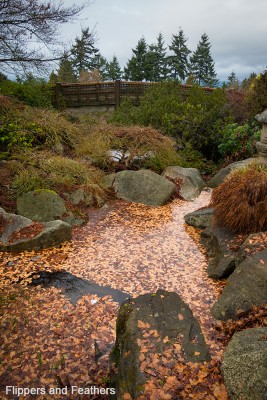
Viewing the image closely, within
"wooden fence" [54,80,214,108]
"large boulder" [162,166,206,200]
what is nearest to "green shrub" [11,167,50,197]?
"large boulder" [162,166,206,200]

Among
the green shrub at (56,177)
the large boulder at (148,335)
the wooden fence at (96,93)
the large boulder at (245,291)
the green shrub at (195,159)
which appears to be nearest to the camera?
the large boulder at (148,335)

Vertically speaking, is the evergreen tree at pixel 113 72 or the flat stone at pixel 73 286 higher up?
the evergreen tree at pixel 113 72

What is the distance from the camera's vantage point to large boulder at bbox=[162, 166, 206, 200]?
7.93 metres

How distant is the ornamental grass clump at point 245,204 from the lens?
488cm

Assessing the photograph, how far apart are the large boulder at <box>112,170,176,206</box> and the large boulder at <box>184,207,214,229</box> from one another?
45.4 inches

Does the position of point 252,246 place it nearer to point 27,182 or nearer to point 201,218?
point 201,218

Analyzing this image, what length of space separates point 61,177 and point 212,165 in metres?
5.44

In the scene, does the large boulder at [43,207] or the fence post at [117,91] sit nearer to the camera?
the large boulder at [43,207]

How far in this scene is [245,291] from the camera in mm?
3643

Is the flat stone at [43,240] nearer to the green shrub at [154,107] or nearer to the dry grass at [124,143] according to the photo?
the dry grass at [124,143]

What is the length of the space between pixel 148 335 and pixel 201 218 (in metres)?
3.74

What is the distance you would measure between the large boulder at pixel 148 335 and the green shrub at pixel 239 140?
750 centimetres

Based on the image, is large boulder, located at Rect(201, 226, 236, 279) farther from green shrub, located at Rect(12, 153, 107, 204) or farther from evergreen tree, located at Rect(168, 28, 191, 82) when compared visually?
evergreen tree, located at Rect(168, 28, 191, 82)

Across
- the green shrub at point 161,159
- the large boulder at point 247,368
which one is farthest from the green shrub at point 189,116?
the large boulder at point 247,368
